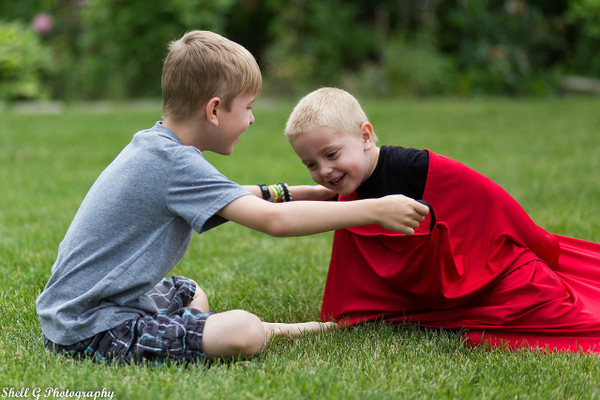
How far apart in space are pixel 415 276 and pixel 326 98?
80 centimetres

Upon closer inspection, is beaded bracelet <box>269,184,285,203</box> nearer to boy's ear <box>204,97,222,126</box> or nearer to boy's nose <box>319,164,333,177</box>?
boy's nose <box>319,164,333,177</box>

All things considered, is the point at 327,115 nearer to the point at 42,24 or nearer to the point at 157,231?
the point at 157,231

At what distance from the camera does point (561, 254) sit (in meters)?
2.92

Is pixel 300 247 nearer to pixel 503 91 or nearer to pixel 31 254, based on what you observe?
pixel 31 254

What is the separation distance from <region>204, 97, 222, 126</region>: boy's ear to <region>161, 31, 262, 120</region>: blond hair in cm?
2

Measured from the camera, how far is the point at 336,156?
2.62 metres

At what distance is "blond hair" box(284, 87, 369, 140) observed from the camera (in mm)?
2602

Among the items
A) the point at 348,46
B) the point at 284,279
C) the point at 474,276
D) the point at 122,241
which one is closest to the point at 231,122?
the point at 122,241

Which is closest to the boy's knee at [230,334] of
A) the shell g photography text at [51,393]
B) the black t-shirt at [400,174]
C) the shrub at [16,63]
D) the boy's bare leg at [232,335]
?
the boy's bare leg at [232,335]

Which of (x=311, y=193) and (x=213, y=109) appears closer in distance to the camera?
(x=213, y=109)

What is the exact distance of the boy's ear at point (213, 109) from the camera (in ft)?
7.43

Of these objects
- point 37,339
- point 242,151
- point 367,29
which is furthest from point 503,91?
point 37,339

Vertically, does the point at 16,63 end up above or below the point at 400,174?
below

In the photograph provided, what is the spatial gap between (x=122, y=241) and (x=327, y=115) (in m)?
0.93
